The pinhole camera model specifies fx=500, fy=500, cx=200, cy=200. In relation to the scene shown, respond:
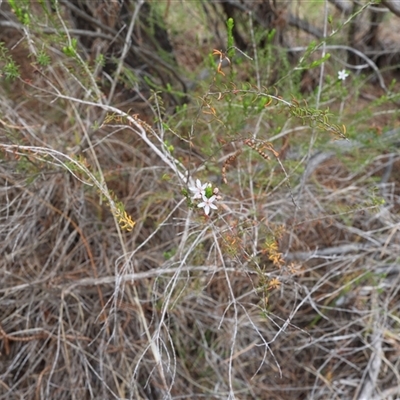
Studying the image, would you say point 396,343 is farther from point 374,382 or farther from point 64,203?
point 64,203

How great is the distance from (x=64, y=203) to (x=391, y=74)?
6.53 feet

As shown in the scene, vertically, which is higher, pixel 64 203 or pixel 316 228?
pixel 64 203

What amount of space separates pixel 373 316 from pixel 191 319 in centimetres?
71

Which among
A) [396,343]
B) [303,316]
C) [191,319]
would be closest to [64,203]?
[191,319]

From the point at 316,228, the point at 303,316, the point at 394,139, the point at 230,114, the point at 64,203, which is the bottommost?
the point at 303,316

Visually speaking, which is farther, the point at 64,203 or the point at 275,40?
the point at 275,40

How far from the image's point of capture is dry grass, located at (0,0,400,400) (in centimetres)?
176

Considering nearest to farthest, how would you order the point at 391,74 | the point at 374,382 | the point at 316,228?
1. the point at 374,382
2. the point at 316,228
3. the point at 391,74

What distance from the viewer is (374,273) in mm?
1982

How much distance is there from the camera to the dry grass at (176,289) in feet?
5.76

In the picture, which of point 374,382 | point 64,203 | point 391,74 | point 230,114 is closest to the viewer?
point 230,114

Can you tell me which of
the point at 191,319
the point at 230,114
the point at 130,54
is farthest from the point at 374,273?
the point at 130,54

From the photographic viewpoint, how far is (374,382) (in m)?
1.85

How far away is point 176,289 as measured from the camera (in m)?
1.76
